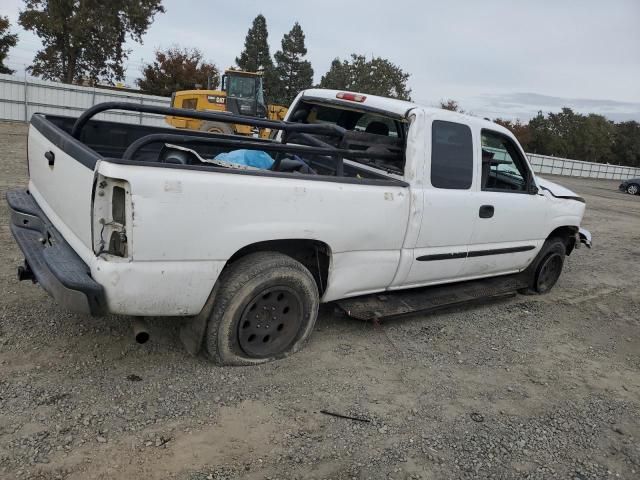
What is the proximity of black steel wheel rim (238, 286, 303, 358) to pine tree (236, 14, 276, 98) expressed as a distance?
5826 cm

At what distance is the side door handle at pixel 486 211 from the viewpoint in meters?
4.61

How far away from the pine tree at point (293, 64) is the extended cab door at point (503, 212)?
56.4m

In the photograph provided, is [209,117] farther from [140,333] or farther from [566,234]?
[566,234]

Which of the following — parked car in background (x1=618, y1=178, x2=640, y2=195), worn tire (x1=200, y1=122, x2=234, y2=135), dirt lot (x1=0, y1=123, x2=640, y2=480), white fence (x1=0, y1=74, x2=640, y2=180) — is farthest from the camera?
parked car in background (x1=618, y1=178, x2=640, y2=195)

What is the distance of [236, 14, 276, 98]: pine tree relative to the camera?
193 ft

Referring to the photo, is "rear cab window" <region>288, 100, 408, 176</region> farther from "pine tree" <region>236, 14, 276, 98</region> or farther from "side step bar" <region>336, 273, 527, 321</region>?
"pine tree" <region>236, 14, 276, 98</region>

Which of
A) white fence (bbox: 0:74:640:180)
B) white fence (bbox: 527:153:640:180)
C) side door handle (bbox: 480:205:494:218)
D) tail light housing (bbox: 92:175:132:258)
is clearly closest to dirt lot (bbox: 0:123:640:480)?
tail light housing (bbox: 92:175:132:258)

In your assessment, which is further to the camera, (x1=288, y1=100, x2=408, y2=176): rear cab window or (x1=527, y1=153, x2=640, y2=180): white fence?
(x1=527, y1=153, x2=640, y2=180): white fence

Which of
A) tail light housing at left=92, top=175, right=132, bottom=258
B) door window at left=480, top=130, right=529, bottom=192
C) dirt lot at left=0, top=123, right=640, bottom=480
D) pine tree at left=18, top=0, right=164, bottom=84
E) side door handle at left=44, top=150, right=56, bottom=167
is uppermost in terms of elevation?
pine tree at left=18, top=0, right=164, bottom=84

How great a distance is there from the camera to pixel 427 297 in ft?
15.2

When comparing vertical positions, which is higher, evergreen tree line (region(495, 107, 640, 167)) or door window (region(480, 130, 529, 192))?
evergreen tree line (region(495, 107, 640, 167))

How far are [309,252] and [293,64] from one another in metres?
60.7

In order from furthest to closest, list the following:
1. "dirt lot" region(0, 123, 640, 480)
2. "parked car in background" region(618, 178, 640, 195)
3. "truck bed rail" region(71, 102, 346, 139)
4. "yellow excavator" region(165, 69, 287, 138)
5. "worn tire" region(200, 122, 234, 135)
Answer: "parked car in background" region(618, 178, 640, 195), "yellow excavator" region(165, 69, 287, 138), "worn tire" region(200, 122, 234, 135), "truck bed rail" region(71, 102, 346, 139), "dirt lot" region(0, 123, 640, 480)

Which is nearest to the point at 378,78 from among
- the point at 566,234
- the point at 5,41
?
the point at 5,41
